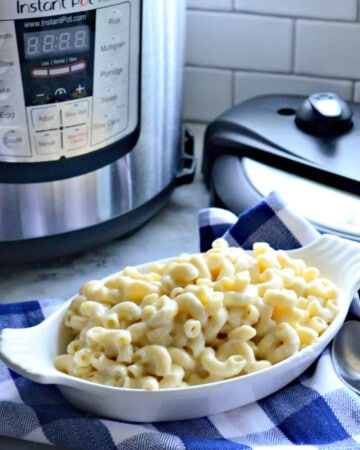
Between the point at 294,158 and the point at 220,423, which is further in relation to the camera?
the point at 294,158

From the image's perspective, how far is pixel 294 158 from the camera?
95 centimetres

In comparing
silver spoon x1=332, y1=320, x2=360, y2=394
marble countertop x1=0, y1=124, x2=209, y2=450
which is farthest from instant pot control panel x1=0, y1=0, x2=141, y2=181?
silver spoon x1=332, y1=320, x2=360, y2=394

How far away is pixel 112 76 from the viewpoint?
2.72 feet

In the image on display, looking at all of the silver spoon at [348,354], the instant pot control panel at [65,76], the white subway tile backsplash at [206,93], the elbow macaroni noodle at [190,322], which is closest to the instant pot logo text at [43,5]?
the instant pot control panel at [65,76]

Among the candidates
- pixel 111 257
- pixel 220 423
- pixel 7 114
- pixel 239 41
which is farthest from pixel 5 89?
pixel 239 41

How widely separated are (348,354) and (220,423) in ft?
0.37

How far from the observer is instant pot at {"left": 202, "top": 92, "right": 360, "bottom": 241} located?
2.94 ft

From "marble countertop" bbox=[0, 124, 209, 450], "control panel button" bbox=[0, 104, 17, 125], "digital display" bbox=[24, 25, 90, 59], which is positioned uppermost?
"digital display" bbox=[24, 25, 90, 59]

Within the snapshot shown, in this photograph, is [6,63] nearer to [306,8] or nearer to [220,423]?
[220,423]

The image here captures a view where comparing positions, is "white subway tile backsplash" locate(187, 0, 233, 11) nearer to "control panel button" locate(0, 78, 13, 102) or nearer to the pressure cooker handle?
the pressure cooker handle

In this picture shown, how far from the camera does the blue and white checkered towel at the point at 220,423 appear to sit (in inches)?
25.8

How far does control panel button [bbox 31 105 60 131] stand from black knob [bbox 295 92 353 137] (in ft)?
0.89

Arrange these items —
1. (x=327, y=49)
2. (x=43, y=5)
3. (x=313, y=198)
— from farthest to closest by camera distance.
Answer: (x=327, y=49) < (x=313, y=198) < (x=43, y=5)

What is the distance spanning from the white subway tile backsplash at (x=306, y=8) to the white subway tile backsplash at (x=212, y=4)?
10 mm
